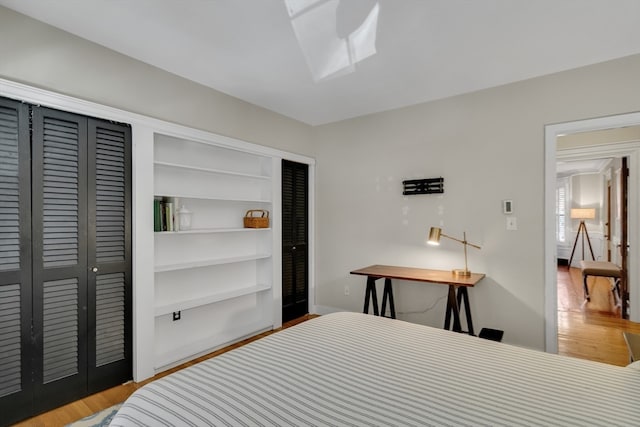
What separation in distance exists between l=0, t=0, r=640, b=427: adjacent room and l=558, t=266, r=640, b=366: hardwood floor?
45 mm

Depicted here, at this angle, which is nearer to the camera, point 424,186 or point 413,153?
point 424,186

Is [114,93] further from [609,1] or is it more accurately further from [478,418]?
[609,1]

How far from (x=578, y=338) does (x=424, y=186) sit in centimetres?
218

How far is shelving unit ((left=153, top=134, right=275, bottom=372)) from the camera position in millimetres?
2836

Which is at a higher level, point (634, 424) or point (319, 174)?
point (319, 174)

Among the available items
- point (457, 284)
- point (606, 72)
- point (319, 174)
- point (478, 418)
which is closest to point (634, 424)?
point (478, 418)

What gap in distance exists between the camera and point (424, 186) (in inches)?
134

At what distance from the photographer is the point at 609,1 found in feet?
6.05

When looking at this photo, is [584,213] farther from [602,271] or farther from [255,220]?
[255,220]

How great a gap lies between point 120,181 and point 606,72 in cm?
392

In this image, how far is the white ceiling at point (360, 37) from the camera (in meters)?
1.88

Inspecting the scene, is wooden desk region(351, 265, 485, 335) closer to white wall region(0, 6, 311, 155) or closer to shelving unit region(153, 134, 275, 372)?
shelving unit region(153, 134, 275, 372)

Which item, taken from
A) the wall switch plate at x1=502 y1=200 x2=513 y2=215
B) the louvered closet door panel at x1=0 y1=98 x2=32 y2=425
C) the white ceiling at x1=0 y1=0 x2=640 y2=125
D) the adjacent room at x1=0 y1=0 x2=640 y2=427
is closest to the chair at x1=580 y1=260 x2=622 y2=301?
the adjacent room at x1=0 y1=0 x2=640 y2=427

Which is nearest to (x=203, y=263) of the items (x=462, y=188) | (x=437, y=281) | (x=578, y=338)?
(x=437, y=281)
